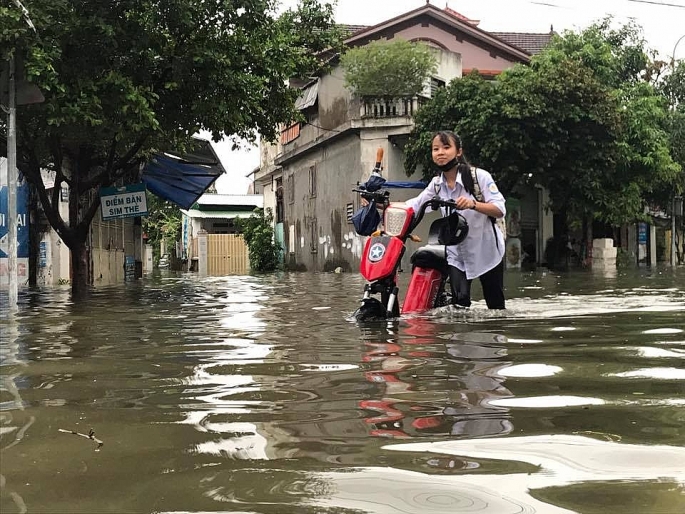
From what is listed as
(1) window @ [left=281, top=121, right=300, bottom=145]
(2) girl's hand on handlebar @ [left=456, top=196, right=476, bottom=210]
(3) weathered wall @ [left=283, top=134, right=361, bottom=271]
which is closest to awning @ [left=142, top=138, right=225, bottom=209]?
(3) weathered wall @ [left=283, top=134, right=361, bottom=271]

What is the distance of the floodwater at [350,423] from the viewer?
160 centimetres

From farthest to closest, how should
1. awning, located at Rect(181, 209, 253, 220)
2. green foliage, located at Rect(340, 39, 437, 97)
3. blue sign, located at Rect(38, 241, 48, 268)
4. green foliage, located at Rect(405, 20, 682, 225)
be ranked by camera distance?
awning, located at Rect(181, 209, 253, 220) < green foliage, located at Rect(340, 39, 437, 97) < green foliage, located at Rect(405, 20, 682, 225) < blue sign, located at Rect(38, 241, 48, 268)

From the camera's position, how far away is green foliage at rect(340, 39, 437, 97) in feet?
76.6

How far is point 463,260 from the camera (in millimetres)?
5379

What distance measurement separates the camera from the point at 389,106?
2481 centimetres

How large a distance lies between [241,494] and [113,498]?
10.5 inches

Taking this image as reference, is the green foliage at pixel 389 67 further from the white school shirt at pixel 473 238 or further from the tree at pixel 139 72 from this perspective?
the white school shirt at pixel 473 238

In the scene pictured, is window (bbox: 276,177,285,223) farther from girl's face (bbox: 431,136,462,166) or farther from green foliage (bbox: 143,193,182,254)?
girl's face (bbox: 431,136,462,166)

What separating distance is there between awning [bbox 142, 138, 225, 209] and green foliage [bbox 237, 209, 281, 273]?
14.1 m

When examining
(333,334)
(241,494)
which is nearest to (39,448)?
(241,494)

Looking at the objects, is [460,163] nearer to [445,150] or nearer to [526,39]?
[445,150]

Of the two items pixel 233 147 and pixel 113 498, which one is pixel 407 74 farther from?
pixel 113 498

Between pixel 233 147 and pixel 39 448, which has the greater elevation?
pixel 233 147

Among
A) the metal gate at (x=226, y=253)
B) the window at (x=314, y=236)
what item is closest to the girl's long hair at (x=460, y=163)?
the window at (x=314, y=236)
